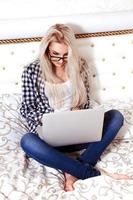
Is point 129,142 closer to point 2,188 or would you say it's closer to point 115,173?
point 115,173

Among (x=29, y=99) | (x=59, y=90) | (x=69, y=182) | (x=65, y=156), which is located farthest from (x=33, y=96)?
(x=69, y=182)

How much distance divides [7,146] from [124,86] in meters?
0.79

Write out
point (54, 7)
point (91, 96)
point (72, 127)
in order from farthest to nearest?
point (91, 96), point (54, 7), point (72, 127)

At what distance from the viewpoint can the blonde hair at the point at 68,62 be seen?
5.83 ft

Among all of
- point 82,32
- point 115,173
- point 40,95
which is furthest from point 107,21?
point 115,173

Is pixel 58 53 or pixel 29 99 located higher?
pixel 58 53

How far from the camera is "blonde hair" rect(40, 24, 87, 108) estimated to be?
1.78 meters

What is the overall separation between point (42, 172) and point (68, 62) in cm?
53

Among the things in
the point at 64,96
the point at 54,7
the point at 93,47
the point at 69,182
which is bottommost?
the point at 69,182

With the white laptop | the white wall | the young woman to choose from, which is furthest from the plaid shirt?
the white wall

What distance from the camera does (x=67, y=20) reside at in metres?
1.96

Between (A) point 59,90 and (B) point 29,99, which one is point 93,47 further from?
(B) point 29,99

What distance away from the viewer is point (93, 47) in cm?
204

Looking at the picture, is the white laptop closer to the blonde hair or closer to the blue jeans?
the blue jeans
